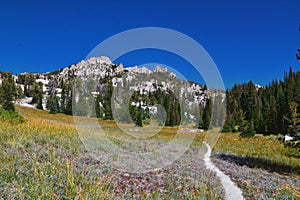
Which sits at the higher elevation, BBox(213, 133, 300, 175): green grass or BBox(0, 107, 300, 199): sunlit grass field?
BBox(0, 107, 300, 199): sunlit grass field

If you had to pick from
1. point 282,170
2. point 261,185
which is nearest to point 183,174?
point 261,185

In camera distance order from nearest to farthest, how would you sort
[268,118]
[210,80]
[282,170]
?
[210,80], [282,170], [268,118]

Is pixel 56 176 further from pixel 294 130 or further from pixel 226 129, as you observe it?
pixel 226 129

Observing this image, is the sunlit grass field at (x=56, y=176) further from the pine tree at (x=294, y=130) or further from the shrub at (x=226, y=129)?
the shrub at (x=226, y=129)

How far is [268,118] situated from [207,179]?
261ft

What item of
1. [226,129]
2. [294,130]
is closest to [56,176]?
[294,130]

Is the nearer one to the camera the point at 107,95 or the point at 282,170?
the point at 282,170

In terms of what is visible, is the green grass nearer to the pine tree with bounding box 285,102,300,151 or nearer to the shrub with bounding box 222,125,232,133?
the pine tree with bounding box 285,102,300,151

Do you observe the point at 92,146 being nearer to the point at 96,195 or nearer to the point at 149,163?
the point at 149,163

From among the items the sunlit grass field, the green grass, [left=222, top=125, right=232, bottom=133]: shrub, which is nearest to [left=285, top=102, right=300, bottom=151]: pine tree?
the green grass

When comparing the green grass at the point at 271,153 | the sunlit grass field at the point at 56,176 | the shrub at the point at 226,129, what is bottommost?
the green grass at the point at 271,153

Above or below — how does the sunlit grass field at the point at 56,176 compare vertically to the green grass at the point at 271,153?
above

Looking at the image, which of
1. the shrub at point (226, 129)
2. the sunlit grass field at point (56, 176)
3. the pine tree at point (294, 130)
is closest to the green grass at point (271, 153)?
the pine tree at point (294, 130)

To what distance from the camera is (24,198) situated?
5.67 meters
